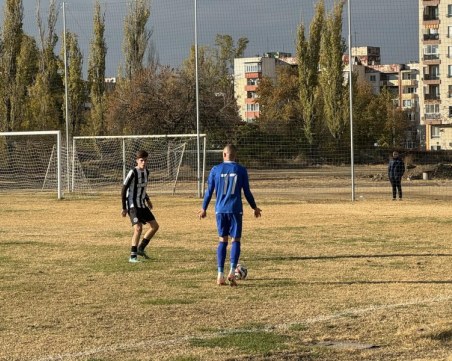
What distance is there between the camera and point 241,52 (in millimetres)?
103562

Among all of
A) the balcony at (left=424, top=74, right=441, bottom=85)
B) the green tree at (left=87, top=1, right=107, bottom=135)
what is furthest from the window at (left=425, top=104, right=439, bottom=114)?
the green tree at (left=87, top=1, right=107, bottom=135)

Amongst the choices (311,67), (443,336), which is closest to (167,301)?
(443,336)

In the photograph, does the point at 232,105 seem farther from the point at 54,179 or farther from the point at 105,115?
the point at 54,179

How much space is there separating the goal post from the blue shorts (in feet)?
95.1

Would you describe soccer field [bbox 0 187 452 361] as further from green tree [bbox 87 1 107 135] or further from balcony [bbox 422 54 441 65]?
balcony [bbox 422 54 441 65]

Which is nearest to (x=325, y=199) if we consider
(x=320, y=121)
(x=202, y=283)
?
(x=320, y=121)

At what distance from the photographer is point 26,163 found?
45906mm

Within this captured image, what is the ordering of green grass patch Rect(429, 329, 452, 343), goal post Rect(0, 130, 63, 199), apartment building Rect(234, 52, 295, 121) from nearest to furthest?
green grass patch Rect(429, 329, 452, 343), goal post Rect(0, 130, 63, 199), apartment building Rect(234, 52, 295, 121)

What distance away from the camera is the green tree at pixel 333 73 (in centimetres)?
4679

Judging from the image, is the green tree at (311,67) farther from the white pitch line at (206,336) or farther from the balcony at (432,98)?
the white pitch line at (206,336)

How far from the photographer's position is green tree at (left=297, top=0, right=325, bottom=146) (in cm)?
5081

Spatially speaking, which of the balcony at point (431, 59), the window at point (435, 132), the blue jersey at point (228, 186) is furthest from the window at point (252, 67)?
the blue jersey at point (228, 186)

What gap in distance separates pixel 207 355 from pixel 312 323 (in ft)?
5.87

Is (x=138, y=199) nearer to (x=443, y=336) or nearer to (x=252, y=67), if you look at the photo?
(x=443, y=336)
